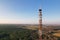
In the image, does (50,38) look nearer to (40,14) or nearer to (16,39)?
(16,39)

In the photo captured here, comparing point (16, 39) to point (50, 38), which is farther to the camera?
point (50, 38)

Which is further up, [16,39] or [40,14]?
[40,14]

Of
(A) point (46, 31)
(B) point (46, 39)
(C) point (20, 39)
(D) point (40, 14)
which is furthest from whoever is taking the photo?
(A) point (46, 31)

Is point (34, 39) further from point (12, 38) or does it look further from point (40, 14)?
point (40, 14)

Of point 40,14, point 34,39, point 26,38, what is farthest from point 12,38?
point 40,14

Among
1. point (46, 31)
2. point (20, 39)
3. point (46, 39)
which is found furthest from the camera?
point (46, 31)

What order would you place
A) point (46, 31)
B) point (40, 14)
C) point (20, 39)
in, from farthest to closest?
point (46, 31) < point (20, 39) < point (40, 14)

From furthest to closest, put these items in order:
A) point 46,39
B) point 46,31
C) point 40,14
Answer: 1. point 46,31
2. point 46,39
3. point 40,14

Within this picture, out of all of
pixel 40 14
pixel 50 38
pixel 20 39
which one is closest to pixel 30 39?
pixel 20 39

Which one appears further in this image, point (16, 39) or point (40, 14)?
point (16, 39)
